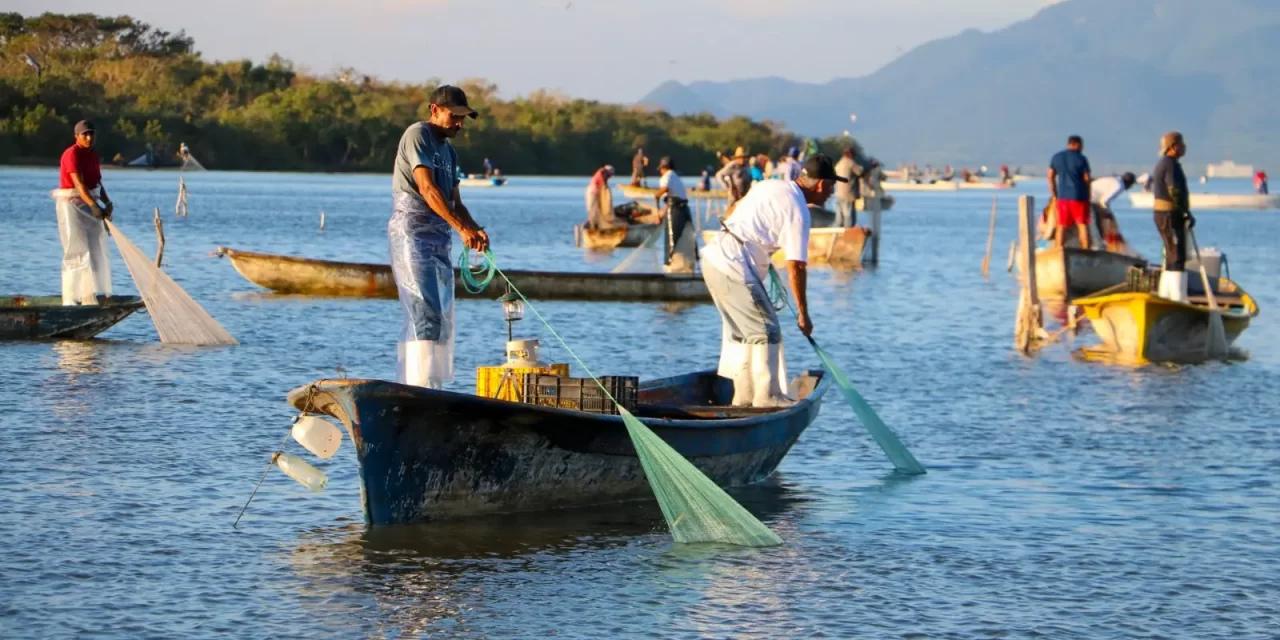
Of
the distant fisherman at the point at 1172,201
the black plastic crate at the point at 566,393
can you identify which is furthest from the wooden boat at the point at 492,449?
the distant fisherman at the point at 1172,201

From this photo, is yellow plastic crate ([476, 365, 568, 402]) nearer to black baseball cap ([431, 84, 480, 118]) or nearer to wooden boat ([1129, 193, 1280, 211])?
black baseball cap ([431, 84, 480, 118])

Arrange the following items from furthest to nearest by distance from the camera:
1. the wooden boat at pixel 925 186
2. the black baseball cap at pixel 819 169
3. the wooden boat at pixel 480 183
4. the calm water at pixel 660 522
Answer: the wooden boat at pixel 925 186 → the wooden boat at pixel 480 183 → the black baseball cap at pixel 819 169 → the calm water at pixel 660 522

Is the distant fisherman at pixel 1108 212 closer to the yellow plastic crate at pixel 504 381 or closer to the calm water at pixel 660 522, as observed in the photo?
the calm water at pixel 660 522

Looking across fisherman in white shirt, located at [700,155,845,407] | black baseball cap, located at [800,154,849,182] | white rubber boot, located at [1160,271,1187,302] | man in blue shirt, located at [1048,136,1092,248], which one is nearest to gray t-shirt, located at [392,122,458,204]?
fisherman in white shirt, located at [700,155,845,407]

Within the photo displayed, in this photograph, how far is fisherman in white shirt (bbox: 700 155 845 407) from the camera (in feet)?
39.0

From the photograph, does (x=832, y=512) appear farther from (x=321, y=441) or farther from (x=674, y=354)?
(x=674, y=354)

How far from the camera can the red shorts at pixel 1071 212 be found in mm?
26547

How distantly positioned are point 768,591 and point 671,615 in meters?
0.74

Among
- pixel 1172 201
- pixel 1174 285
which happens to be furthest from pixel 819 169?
pixel 1174 285

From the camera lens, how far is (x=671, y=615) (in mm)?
8898

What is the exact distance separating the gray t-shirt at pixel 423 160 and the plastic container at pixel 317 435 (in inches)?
62.0

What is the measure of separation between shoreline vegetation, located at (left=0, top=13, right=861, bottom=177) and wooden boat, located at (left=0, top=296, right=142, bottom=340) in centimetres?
8662

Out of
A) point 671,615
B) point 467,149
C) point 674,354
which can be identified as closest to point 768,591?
point 671,615

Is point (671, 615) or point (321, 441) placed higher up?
point (321, 441)
